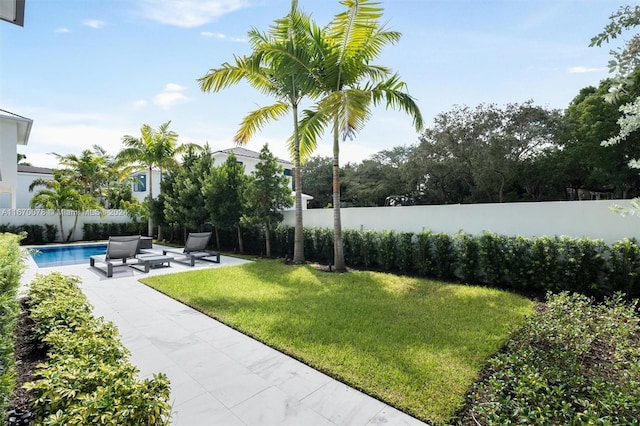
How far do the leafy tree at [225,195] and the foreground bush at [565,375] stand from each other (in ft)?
42.6

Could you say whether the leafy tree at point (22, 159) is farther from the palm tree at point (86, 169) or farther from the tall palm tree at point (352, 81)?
the tall palm tree at point (352, 81)

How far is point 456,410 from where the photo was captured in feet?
10.8

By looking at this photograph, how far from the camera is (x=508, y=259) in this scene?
8164 mm

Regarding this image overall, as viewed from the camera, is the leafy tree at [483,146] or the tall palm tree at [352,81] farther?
the leafy tree at [483,146]

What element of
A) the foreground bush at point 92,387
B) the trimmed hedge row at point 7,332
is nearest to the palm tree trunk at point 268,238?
the trimmed hedge row at point 7,332

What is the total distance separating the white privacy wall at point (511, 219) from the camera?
7480 mm

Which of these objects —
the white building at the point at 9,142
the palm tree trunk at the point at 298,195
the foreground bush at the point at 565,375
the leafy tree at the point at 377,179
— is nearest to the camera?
the foreground bush at the point at 565,375

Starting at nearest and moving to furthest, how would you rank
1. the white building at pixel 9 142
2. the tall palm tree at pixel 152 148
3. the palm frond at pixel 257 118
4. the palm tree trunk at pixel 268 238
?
the palm frond at pixel 257 118, the palm tree trunk at pixel 268 238, the white building at pixel 9 142, the tall palm tree at pixel 152 148

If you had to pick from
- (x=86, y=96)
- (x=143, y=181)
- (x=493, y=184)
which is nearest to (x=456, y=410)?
(x=86, y=96)

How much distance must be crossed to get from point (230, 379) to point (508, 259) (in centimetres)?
753

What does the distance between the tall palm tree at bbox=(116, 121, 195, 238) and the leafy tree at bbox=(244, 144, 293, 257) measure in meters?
8.83

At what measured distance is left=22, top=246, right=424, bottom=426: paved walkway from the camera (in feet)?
10.6

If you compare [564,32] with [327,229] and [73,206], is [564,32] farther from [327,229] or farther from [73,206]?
[73,206]

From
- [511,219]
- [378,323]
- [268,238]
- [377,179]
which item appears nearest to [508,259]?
[511,219]
